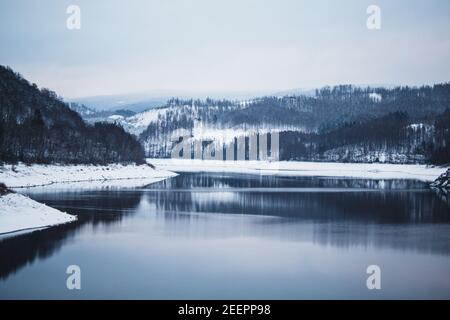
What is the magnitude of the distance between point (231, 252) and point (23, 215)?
955cm

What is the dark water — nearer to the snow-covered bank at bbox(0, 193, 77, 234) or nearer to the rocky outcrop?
the snow-covered bank at bbox(0, 193, 77, 234)

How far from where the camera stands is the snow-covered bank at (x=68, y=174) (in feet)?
139

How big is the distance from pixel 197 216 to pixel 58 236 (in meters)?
9.35

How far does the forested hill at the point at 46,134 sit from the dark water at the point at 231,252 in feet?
87.0

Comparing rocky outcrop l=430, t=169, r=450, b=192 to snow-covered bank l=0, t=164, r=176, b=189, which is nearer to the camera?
snow-covered bank l=0, t=164, r=176, b=189

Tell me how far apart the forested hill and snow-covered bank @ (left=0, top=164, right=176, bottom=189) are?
77.2 inches

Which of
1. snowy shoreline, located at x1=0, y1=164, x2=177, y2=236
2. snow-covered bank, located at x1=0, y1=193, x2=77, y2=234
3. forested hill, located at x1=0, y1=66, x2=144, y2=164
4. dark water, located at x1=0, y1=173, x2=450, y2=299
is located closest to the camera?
dark water, located at x1=0, y1=173, x2=450, y2=299

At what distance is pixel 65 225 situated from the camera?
75.4 feet

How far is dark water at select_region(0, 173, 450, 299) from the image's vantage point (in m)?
13.7
